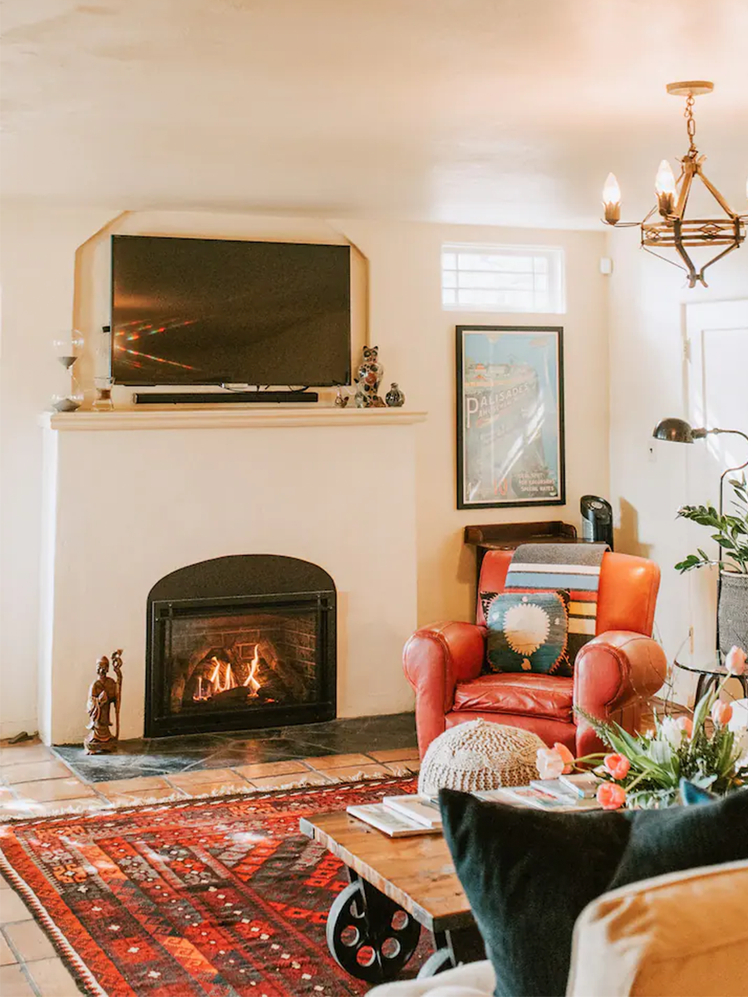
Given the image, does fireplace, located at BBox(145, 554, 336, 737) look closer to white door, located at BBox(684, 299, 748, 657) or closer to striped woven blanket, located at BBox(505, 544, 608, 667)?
striped woven blanket, located at BBox(505, 544, 608, 667)

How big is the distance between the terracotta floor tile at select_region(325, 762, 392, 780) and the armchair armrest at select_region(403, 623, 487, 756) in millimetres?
292

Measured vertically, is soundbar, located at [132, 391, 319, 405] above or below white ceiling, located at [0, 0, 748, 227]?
below

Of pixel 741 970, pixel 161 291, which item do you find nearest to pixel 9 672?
pixel 161 291

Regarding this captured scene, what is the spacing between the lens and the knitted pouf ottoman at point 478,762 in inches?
127

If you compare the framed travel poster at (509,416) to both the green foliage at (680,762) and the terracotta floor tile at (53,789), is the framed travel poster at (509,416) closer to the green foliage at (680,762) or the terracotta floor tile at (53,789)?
the terracotta floor tile at (53,789)

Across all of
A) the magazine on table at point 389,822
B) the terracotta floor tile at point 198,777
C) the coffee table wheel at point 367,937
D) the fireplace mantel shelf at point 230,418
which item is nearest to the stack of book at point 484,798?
the magazine on table at point 389,822

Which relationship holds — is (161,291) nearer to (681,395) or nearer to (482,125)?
(482,125)

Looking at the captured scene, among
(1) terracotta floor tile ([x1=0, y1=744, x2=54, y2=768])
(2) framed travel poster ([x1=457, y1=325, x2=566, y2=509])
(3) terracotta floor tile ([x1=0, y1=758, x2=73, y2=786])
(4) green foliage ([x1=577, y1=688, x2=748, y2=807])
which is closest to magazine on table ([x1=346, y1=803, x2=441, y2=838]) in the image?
(4) green foliage ([x1=577, y1=688, x2=748, y2=807])

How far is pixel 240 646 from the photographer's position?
586 cm

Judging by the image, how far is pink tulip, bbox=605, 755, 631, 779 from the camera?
2439 millimetres

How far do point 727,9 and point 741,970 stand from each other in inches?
90.6

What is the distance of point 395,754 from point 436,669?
80 cm

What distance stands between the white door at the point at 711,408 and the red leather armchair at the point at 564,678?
4.01 ft

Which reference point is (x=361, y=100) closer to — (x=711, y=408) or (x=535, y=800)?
(x=535, y=800)
